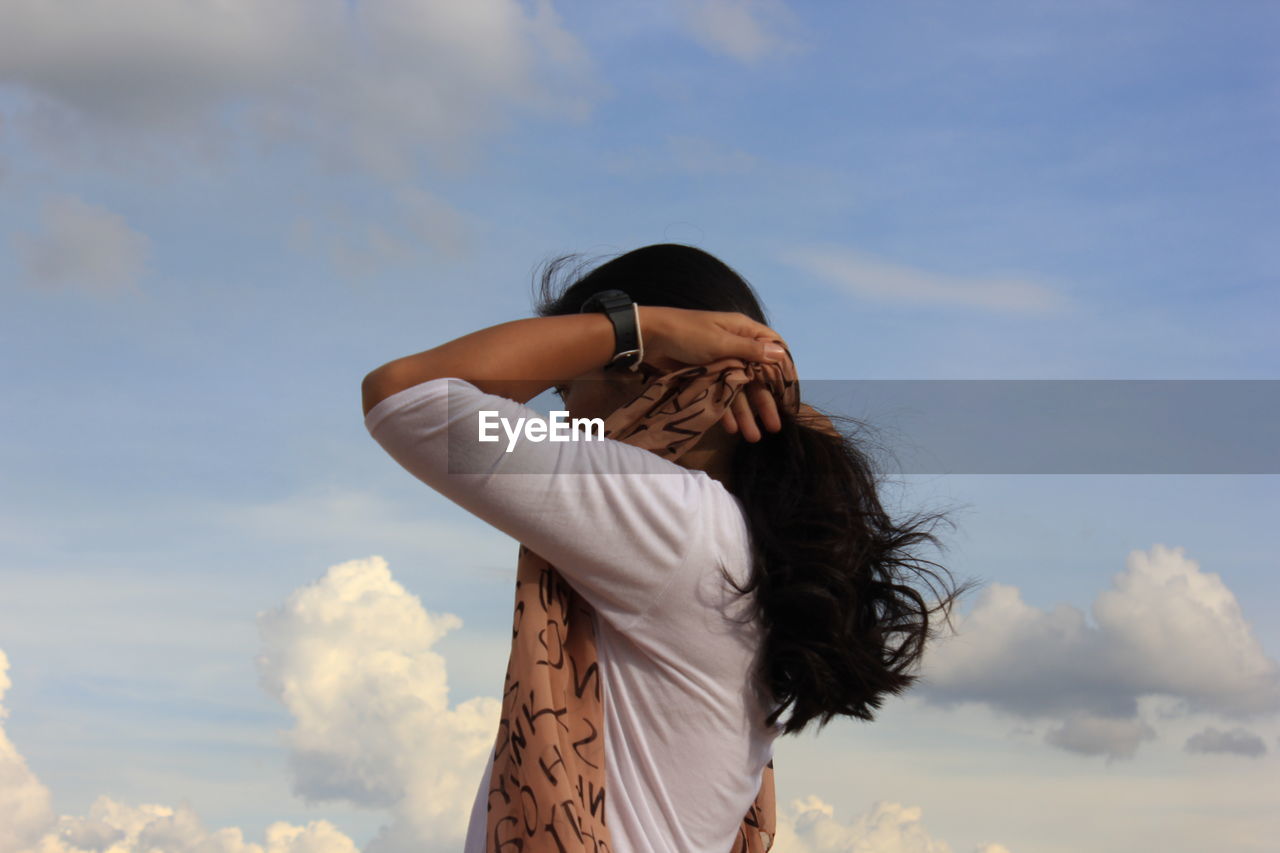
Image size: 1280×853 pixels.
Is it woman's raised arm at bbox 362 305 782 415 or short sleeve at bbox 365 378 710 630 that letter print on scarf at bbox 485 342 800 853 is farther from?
short sleeve at bbox 365 378 710 630

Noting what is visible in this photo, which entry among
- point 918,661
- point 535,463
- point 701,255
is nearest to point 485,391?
point 535,463

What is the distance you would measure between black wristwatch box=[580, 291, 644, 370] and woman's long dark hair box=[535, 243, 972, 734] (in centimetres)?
16

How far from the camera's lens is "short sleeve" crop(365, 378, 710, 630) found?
6.81ft

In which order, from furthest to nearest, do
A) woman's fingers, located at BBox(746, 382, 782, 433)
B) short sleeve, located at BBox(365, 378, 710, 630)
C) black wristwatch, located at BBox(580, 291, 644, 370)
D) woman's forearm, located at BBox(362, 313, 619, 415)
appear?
1. woman's fingers, located at BBox(746, 382, 782, 433)
2. black wristwatch, located at BBox(580, 291, 644, 370)
3. woman's forearm, located at BBox(362, 313, 619, 415)
4. short sleeve, located at BBox(365, 378, 710, 630)

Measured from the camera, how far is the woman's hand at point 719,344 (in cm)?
235

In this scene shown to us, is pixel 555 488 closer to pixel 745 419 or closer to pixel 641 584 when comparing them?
pixel 641 584

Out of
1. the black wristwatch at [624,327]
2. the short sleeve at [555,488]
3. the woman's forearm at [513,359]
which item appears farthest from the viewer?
the black wristwatch at [624,327]

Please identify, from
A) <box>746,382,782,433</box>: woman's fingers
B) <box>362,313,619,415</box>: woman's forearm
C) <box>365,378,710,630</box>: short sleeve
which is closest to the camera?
<box>365,378,710,630</box>: short sleeve

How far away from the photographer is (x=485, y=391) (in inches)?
88.2

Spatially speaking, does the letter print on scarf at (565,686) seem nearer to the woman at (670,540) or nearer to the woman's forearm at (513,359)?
the woman at (670,540)

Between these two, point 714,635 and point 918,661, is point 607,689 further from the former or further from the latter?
point 918,661

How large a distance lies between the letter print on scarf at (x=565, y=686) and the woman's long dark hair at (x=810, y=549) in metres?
0.18

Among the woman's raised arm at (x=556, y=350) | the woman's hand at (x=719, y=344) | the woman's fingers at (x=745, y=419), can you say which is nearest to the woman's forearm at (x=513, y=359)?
the woman's raised arm at (x=556, y=350)

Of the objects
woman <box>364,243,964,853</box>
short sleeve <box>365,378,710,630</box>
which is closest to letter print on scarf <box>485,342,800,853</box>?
woman <box>364,243,964,853</box>
